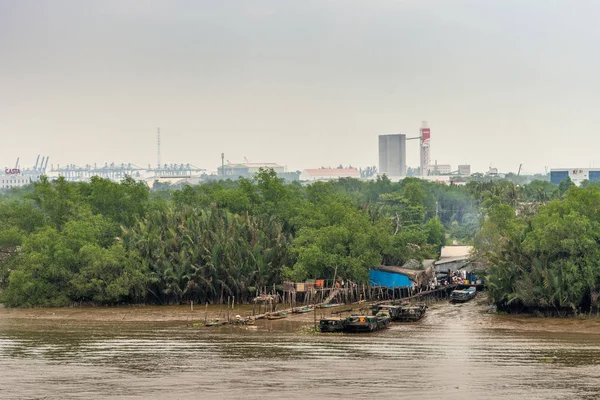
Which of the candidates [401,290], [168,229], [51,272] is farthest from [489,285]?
[51,272]

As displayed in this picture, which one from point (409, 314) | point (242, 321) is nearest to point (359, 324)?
point (409, 314)

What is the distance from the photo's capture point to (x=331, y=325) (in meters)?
48.9

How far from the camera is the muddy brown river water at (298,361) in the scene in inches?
1346

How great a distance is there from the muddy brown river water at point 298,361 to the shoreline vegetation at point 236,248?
128 inches

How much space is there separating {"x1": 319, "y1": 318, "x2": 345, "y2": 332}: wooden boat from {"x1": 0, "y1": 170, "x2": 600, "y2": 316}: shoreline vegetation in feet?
35.8

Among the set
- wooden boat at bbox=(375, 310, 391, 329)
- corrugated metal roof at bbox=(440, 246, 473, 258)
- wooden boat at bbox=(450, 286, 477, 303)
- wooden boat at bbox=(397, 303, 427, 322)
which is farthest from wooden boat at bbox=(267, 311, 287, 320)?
corrugated metal roof at bbox=(440, 246, 473, 258)

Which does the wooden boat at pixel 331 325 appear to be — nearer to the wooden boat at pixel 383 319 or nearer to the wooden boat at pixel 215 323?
the wooden boat at pixel 383 319

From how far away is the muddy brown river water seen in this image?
34188 millimetres

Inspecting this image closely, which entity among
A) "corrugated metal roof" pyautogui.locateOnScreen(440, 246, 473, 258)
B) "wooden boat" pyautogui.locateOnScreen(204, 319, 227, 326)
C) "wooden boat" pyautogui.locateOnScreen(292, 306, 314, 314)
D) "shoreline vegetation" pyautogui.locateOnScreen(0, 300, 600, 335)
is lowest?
"shoreline vegetation" pyautogui.locateOnScreen(0, 300, 600, 335)

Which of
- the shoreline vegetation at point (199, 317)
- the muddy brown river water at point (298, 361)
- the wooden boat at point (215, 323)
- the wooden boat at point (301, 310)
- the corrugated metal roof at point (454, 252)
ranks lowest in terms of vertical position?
the muddy brown river water at point (298, 361)

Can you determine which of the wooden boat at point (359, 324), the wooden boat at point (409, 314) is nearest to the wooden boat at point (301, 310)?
the wooden boat at point (409, 314)

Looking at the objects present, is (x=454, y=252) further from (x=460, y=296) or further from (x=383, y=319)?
(x=383, y=319)

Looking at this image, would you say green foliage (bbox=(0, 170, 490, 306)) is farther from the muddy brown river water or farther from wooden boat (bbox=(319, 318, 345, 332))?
wooden boat (bbox=(319, 318, 345, 332))

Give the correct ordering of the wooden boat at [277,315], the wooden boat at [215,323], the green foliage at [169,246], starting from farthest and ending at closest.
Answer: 1. the green foliage at [169,246]
2. the wooden boat at [277,315]
3. the wooden boat at [215,323]
